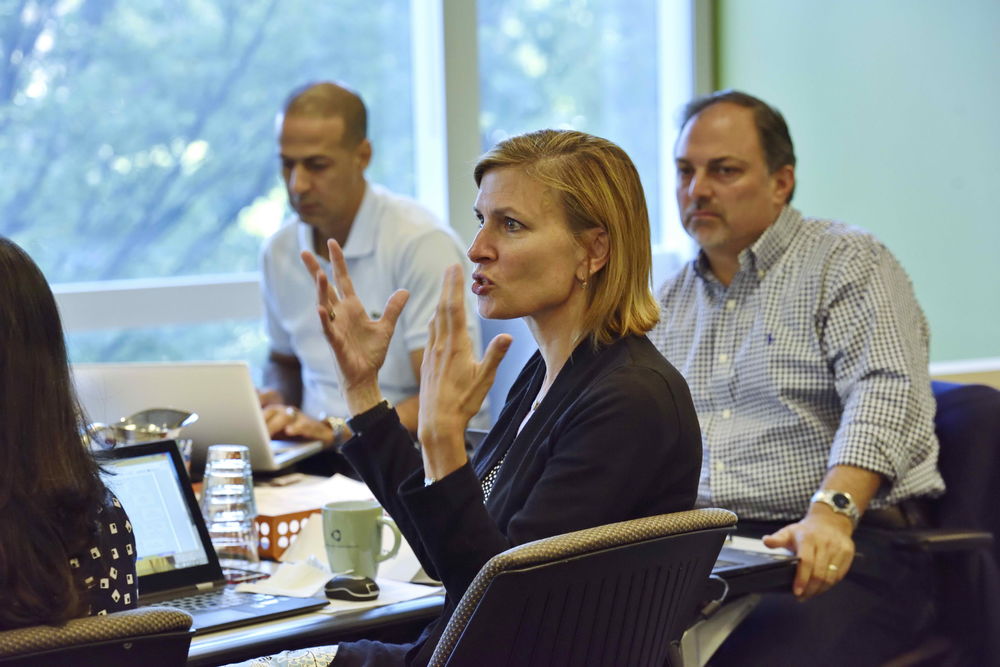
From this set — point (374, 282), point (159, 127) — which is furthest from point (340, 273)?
point (159, 127)

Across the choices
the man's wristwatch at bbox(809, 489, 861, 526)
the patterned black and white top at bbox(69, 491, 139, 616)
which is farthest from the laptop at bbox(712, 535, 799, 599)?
the patterned black and white top at bbox(69, 491, 139, 616)

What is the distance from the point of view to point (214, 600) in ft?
4.83

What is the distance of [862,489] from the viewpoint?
6.41ft

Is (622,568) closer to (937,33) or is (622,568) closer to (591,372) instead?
(591,372)

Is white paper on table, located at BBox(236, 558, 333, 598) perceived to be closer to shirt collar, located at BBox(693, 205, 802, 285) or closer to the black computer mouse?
the black computer mouse

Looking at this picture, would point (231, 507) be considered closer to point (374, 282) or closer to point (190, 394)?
point (190, 394)

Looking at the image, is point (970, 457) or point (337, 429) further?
point (337, 429)

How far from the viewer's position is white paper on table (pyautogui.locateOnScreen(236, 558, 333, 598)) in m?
1.51

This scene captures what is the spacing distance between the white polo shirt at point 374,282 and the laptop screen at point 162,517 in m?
1.22

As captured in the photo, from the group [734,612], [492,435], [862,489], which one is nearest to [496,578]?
[492,435]

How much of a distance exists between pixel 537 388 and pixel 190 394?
0.77 meters

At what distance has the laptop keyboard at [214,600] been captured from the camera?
4.72 feet

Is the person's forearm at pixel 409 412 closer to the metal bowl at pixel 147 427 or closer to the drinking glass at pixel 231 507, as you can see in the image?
the metal bowl at pixel 147 427

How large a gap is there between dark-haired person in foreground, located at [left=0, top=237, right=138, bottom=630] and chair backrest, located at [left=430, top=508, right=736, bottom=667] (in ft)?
1.21
